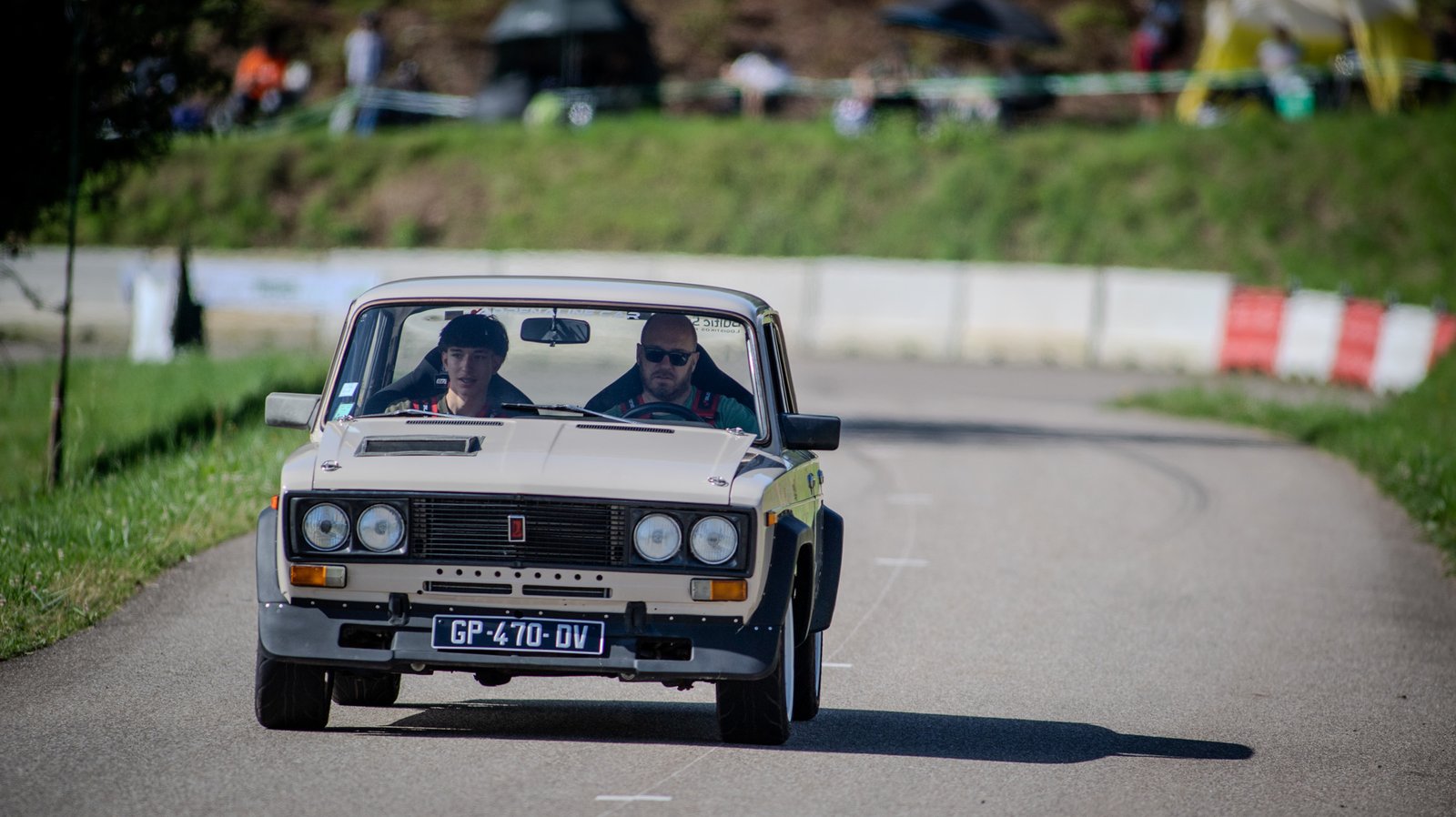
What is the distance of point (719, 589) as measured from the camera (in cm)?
645

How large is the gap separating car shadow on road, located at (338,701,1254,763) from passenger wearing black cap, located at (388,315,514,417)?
118 cm

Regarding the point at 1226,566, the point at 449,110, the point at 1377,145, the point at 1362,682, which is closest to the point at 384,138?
the point at 449,110

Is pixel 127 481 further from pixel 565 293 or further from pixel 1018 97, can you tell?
pixel 1018 97

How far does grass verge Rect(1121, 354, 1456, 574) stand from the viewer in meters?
14.8

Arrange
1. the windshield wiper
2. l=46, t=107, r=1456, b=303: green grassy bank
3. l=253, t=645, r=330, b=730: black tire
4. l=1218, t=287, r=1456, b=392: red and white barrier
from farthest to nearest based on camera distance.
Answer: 1. l=46, t=107, r=1456, b=303: green grassy bank
2. l=1218, t=287, r=1456, b=392: red and white barrier
3. the windshield wiper
4. l=253, t=645, r=330, b=730: black tire

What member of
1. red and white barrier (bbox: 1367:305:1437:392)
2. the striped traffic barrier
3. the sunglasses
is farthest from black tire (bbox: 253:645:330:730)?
the striped traffic barrier

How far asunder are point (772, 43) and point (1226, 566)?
36.3 metres

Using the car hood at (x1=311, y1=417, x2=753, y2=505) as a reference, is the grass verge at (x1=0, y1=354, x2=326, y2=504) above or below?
below

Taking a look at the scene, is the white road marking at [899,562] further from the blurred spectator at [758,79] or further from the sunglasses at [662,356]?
the blurred spectator at [758,79]

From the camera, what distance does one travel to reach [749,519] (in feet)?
21.1

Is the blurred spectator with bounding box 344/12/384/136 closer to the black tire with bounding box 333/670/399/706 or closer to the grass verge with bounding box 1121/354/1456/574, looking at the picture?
the grass verge with bounding box 1121/354/1456/574

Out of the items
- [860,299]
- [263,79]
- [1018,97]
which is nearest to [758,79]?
[1018,97]

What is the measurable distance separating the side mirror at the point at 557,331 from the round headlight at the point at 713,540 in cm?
128

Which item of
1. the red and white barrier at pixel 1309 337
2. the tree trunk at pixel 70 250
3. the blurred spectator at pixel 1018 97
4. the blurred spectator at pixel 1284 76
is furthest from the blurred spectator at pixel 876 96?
the tree trunk at pixel 70 250
